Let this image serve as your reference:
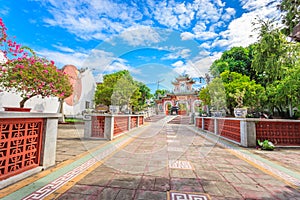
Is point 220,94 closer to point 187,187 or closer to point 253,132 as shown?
point 253,132

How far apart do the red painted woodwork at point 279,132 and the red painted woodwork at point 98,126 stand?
495cm

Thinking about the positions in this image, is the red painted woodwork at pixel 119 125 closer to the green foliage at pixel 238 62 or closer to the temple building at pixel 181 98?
the green foliage at pixel 238 62

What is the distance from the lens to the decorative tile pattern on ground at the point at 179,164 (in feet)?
8.90

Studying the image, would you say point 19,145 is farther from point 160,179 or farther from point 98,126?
point 98,126

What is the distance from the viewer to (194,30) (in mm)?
4785

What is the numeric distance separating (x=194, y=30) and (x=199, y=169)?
4010mm

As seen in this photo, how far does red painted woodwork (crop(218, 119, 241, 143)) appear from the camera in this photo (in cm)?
519

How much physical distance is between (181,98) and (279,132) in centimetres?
2039

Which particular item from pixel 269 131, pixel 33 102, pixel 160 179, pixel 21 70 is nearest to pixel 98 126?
pixel 21 70

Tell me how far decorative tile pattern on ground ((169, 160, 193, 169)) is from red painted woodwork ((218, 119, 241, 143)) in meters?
3.02

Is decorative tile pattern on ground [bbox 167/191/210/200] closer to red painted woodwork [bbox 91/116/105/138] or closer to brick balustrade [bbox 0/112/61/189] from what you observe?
brick balustrade [bbox 0/112/61/189]

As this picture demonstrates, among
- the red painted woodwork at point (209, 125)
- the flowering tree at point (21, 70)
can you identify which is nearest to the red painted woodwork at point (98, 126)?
the flowering tree at point (21, 70)

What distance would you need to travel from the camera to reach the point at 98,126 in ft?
17.5

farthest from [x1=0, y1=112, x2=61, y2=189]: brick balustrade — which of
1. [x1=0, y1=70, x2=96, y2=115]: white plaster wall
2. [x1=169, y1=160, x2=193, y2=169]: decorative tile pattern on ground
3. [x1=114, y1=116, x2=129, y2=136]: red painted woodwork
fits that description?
[x1=0, y1=70, x2=96, y2=115]: white plaster wall
